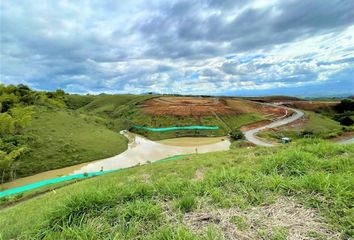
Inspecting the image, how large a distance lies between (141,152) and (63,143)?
33.6 feet

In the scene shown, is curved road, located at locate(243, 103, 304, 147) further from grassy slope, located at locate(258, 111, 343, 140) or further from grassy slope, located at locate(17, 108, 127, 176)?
grassy slope, located at locate(17, 108, 127, 176)

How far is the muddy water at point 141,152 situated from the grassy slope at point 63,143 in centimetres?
118

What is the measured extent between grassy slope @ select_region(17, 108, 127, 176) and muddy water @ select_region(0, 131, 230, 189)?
3.89ft

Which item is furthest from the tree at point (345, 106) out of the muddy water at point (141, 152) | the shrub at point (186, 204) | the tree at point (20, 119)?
the shrub at point (186, 204)

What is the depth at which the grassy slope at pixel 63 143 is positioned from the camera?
2539cm

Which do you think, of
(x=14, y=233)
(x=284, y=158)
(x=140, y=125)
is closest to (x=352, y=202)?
(x=284, y=158)

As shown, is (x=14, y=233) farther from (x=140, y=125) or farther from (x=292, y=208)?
(x=140, y=125)

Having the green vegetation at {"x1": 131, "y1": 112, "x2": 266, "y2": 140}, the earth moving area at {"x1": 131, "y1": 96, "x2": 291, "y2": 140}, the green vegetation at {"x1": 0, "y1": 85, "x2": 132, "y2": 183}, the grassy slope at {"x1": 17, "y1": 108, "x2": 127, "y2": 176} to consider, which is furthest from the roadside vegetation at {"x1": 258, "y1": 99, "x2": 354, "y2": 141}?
the green vegetation at {"x1": 0, "y1": 85, "x2": 132, "y2": 183}

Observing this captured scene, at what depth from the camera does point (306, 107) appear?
226 feet

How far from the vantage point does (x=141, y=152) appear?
32688 mm

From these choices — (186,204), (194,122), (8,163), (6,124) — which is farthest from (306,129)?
(6,124)

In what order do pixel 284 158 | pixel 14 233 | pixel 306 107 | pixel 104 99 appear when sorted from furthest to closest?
pixel 104 99
pixel 306 107
pixel 284 158
pixel 14 233

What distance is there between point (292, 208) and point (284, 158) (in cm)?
189

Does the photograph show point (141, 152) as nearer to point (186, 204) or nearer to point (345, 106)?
point (186, 204)
